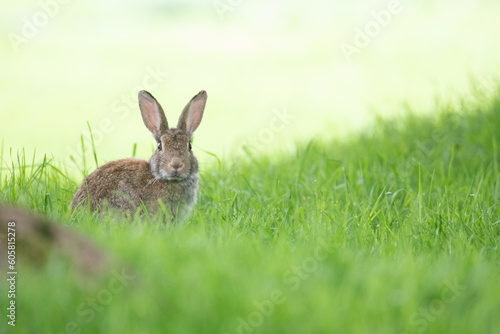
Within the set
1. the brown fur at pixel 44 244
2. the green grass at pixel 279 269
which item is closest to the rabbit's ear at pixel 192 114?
the green grass at pixel 279 269

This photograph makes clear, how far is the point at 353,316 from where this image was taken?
292cm

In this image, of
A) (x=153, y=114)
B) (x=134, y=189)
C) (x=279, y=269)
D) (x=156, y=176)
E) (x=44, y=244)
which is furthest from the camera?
(x=153, y=114)

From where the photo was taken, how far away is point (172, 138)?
5324 millimetres

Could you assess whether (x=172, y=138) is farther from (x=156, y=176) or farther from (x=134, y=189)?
(x=134, y=189)

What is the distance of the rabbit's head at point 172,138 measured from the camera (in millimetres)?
5219

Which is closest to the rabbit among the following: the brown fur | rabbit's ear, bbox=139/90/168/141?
rabbit's ear, bbox=139/90/168/141

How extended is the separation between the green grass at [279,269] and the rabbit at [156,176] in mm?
280

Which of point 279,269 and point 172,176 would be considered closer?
point 279,269

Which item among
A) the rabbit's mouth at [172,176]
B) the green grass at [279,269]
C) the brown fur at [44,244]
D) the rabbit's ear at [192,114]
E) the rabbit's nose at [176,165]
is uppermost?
the rabbit's ear at [192,114]

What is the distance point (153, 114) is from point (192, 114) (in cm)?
33

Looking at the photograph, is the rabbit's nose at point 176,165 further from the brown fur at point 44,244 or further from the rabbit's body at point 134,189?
the brown fur at point 44,244

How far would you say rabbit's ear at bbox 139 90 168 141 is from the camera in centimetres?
536

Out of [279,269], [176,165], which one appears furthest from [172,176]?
[279,269]

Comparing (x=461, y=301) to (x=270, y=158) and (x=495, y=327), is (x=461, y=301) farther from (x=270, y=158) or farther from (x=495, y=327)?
(x=270, y=158)
